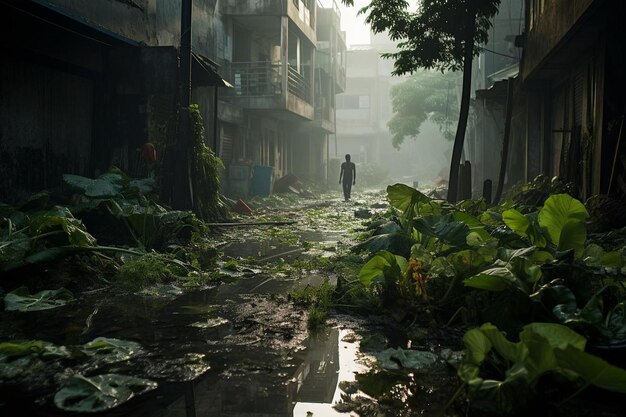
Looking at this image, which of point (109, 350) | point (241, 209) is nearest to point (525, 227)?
point (109, 350)

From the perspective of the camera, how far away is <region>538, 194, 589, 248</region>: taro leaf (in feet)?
11.2

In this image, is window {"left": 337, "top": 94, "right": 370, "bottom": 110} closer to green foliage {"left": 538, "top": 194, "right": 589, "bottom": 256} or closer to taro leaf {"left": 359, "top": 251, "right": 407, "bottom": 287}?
taro leaf {"left": 359, "top": 251, "right": 407, "bottom": 287}

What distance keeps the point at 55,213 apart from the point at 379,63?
47073 mm

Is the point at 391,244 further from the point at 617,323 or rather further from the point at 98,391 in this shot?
the point at 98,391

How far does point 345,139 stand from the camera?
47125 millimetres

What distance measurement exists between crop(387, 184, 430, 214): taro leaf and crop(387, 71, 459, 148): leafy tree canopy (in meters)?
30.8

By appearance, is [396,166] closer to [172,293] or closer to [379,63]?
[379,63]

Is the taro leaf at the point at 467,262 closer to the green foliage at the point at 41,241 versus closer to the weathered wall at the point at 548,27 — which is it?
the green foliage at the point at 41,241

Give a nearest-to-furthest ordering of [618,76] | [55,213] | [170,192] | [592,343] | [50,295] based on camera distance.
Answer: [592,343] → [50,295] → [55,213] → [618,76] → [170,192]

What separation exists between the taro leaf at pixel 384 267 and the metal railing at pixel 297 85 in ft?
53.9

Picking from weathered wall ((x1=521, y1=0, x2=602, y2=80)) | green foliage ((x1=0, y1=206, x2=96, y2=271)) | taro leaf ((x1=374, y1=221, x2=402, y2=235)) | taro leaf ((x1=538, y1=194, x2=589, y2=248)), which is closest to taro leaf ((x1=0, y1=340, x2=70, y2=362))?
green foliage ((x1=0, y1=206, x2=96, y2=271))

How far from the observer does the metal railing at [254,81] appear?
1828 cm

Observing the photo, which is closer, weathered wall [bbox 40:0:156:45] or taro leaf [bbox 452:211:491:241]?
taro leaf [bbox 452:211:491:241]

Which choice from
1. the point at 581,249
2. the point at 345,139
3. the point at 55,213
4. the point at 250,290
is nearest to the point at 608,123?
the point at 581,249
